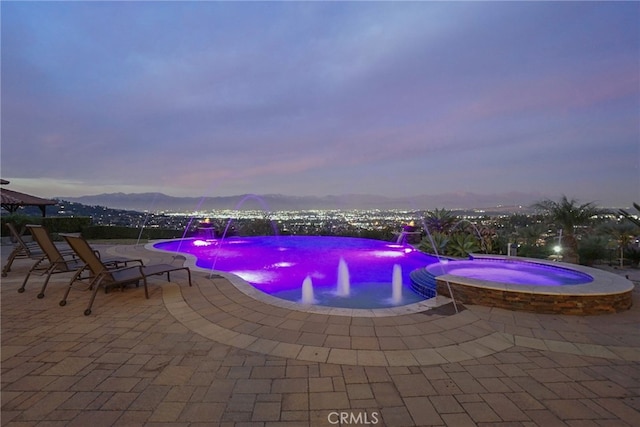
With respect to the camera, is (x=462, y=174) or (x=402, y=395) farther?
(x=462, y=174)

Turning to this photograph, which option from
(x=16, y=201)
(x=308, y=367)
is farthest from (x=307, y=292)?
(x=16, y=201)

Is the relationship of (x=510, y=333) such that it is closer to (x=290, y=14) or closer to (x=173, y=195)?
(x=290, y=14)

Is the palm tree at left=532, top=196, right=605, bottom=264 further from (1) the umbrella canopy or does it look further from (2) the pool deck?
(1) the umbrella canopy

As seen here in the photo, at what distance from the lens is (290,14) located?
11477 mm

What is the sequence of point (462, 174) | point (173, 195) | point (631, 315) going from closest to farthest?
point (631, 315) → point (462, 174) → point (173, 195)

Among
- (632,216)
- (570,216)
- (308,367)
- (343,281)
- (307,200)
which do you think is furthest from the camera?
(307,200)

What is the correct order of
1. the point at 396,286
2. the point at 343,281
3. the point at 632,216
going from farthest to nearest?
the point at 632,216 < the point at 343,281 < the point at 396,286

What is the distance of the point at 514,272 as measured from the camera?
6.93 metres

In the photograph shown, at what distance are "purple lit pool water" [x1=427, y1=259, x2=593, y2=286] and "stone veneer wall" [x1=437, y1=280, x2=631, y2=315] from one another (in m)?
1.41

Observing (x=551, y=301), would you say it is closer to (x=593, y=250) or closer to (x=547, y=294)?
(x=547, y=294)

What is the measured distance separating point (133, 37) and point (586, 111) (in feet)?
64.4

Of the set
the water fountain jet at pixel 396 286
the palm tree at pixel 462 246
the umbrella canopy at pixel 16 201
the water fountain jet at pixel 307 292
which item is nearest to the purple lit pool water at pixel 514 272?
the water fountain jet at pixel 396 286

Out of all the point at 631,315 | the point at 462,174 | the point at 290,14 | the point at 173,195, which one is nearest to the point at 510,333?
the point at 631,315

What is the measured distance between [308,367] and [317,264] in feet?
22.9
